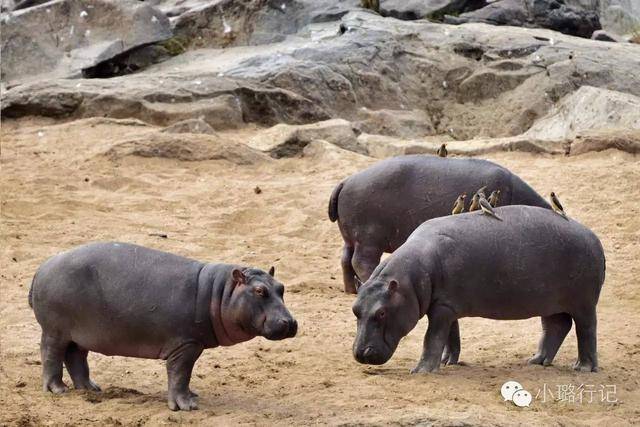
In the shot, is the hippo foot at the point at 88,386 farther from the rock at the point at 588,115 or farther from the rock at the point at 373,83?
the rock at the point at 373,83

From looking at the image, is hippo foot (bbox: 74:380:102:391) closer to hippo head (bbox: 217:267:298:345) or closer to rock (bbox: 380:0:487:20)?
hippo head (bbox: 217:267:298:345)

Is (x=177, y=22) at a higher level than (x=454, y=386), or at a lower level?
A: lower

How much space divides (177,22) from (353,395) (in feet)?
39.6

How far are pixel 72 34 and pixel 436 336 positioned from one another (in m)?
11.0

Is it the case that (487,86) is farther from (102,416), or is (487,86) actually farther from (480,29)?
(102,416)

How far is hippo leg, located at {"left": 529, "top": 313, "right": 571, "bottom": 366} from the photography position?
6750 millimetres

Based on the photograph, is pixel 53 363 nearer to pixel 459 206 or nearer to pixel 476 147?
pixel 459 206

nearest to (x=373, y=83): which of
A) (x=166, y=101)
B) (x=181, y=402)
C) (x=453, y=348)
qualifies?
(x=166, y=101)

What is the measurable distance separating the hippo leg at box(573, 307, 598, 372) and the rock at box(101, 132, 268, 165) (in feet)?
20.2

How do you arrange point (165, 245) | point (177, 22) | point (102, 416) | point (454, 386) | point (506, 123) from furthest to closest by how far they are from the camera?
1. point (177, 22)
2. point (506, 123)
3. point (165, 245)
4. point (454, 386)
5. point (102, 416)

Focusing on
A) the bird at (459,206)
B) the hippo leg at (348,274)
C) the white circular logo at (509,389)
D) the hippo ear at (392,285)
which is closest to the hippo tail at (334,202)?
the hippo leg at (348,274)

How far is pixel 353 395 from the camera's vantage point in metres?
5.95

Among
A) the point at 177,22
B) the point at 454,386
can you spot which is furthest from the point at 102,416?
the point at 177,22

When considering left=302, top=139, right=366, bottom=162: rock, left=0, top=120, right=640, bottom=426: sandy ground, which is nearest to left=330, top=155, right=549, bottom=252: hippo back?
left=0, top=120, right=640, bottom=426: sandy ground
